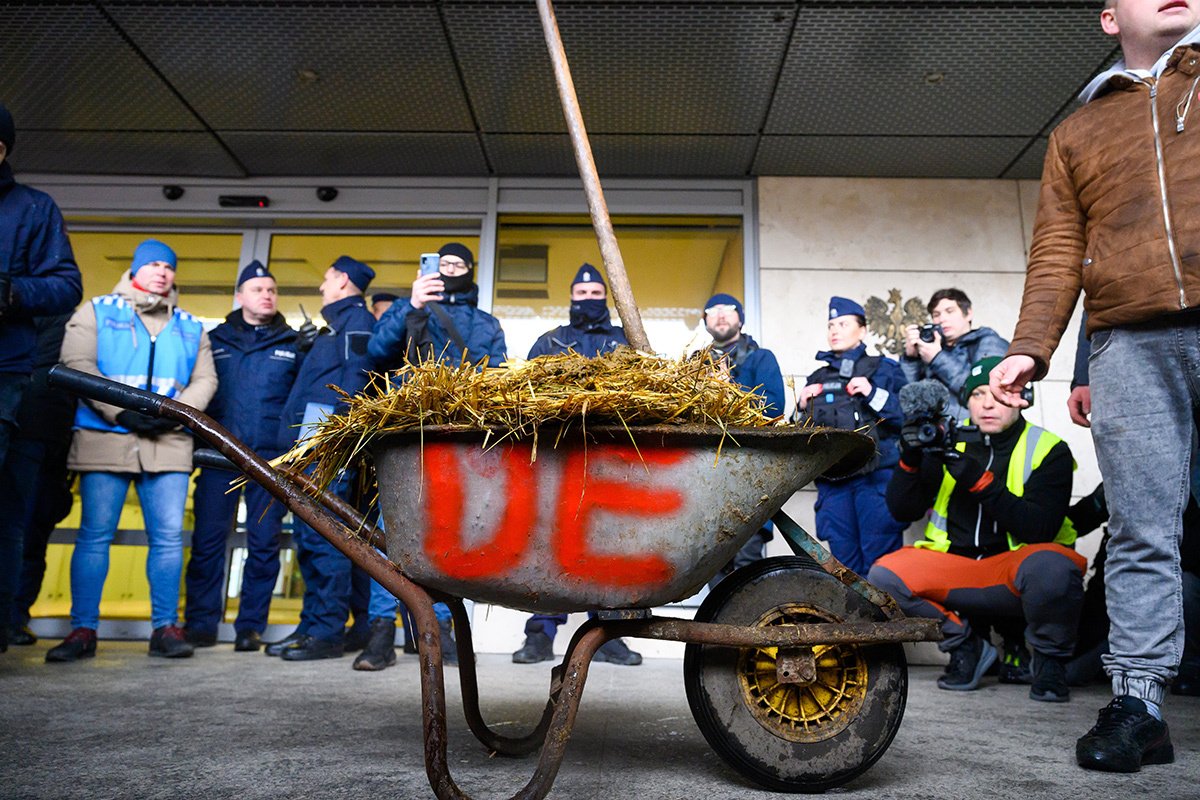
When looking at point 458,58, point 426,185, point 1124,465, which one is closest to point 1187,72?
point 1124,465

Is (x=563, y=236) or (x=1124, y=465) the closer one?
(x=1124, y=465)

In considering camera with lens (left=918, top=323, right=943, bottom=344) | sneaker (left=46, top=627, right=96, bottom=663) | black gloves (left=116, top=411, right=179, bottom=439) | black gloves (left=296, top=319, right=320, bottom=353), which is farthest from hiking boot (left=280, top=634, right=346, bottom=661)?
camera with lens (left=918, top=323, right=943, bottom=344)

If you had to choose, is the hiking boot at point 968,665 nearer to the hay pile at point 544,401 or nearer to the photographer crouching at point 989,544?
the photographer crouching at point 989,544

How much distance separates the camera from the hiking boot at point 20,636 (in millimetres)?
4164

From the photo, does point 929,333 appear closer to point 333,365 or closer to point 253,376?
point 333,365

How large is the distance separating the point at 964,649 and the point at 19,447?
4.31 metres

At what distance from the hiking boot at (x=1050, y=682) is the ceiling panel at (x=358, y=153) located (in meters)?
4.17

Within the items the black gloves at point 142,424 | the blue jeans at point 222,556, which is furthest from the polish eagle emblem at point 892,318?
the black gloves at point 142,424

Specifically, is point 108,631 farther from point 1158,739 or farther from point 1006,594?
point 1158,739

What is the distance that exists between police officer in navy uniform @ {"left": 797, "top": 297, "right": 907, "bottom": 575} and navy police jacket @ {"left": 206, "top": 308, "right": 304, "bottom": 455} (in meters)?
2.78

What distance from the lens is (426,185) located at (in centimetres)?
554

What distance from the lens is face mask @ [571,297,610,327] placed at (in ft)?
13.6

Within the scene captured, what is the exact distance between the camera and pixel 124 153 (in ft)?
17.5

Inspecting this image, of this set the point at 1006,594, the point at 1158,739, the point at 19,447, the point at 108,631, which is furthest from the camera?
the point at 108,631
